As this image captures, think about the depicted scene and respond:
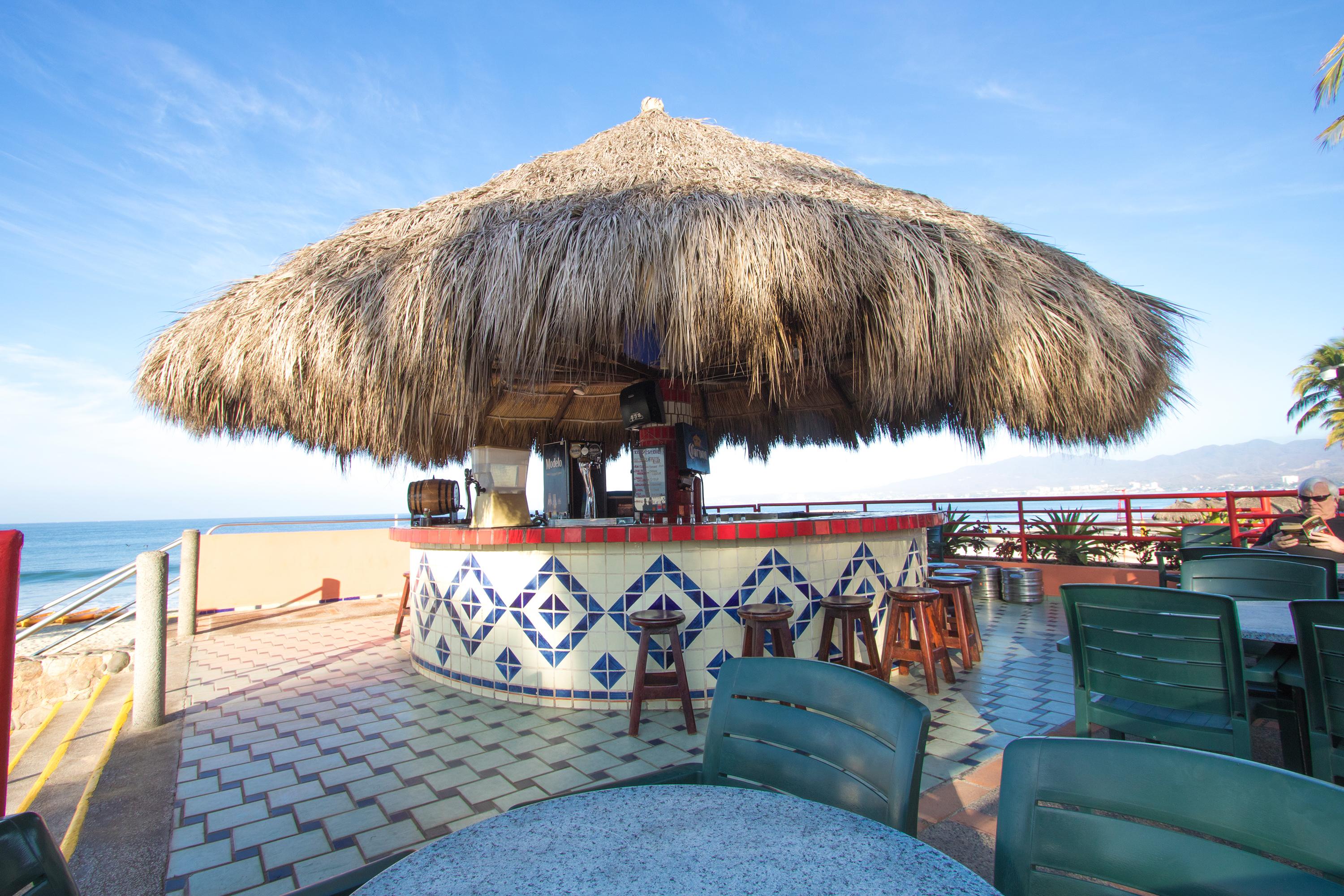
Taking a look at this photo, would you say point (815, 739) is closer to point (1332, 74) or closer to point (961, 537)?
point (961, 537)

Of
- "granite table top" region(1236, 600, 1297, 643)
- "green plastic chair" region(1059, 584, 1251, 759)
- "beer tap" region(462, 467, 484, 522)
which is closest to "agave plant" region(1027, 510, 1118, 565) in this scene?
"granite table top" region(1236, 600, 1297, 643)

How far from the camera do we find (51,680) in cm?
423

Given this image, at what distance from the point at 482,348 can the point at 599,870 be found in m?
3.22

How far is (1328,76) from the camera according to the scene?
8.70 meters

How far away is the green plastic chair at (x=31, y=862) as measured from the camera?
0.73 metres

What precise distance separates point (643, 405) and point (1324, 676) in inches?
148

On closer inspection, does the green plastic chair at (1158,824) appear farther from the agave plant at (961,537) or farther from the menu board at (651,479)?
the agave plant at (961,537)

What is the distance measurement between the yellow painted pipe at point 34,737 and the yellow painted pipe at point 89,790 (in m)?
0.33

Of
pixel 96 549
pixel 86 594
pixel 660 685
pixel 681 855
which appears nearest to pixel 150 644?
pixel 86 594

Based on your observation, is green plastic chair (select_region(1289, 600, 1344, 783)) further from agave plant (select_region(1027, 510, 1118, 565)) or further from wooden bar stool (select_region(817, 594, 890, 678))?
agave plant (select_region(1027, 510, 1118, 565))

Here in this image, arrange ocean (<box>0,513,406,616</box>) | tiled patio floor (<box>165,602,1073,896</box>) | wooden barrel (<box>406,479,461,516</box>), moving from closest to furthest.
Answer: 1. tiled patio floor (<box>165,602,1073,896</box>)
2. wooden barrel (<box>406,479,461,516</box>)
3. ocean (<box>0,513,406,616</box>)

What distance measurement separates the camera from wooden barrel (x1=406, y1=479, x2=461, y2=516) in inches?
218

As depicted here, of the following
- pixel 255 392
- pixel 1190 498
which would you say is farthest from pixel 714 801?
pixel 1190 498

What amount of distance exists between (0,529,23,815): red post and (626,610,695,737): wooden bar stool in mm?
2284
